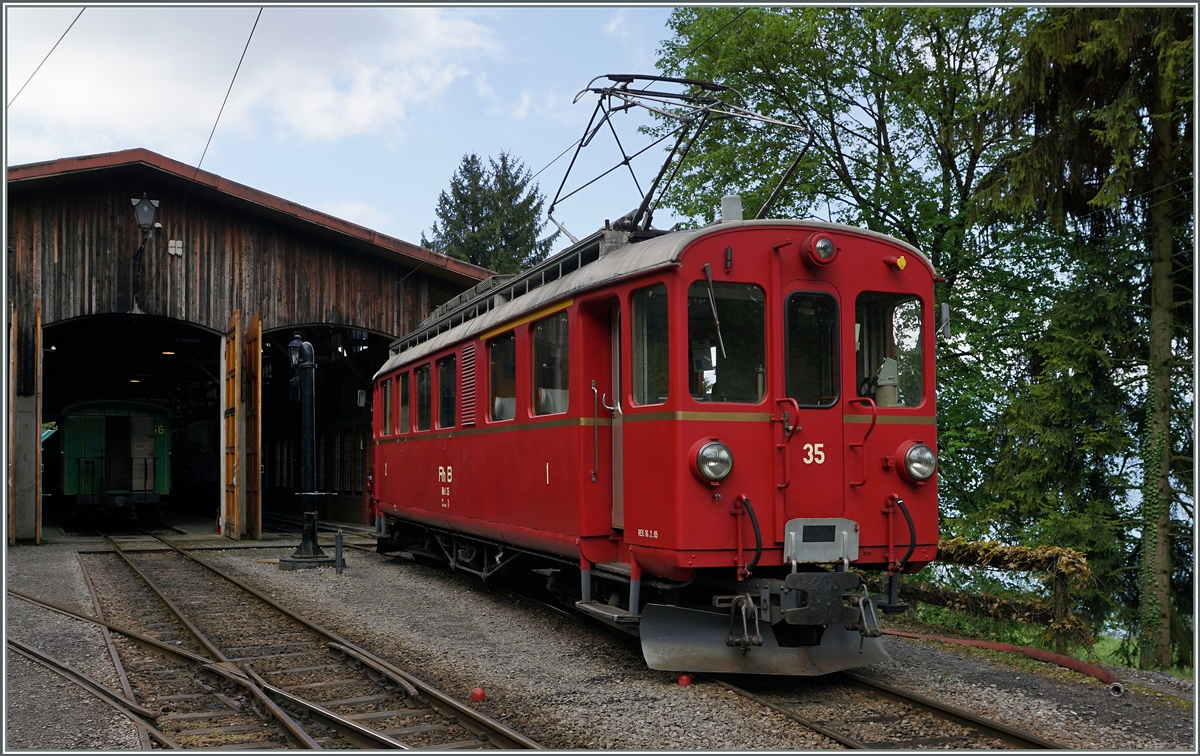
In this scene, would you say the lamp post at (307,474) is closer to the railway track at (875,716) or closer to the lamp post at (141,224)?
the lamp post at (141,224)

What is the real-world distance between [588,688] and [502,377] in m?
3.39

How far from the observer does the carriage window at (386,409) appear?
575 inches

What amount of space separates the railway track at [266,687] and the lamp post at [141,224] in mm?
8450

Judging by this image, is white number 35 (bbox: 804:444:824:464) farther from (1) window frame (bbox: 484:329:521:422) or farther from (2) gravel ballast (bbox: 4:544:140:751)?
(2) gravel ballast (bbox: 4:544:140:751)

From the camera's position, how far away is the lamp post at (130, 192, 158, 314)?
Answer: 58.2 ft

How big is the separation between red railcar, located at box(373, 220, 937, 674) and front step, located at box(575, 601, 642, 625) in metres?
Result: 0.03

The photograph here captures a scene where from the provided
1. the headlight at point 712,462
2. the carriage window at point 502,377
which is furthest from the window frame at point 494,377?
the headlight at point 712,462

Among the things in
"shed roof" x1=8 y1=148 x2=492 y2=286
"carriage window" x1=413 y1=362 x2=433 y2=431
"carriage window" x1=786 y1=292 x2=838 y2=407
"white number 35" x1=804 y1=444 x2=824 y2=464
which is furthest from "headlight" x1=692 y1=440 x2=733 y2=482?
"shed roof" x1=8 y1=148 x2=492 y2=286

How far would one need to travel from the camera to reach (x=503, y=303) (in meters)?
10.2

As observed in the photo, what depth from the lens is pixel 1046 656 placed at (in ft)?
24.8

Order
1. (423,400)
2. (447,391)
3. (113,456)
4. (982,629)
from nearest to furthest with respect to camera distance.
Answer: (982,629) → (447,391) → (423,400) → (113,456)

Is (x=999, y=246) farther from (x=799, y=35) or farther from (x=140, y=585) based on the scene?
(x=140, y=585)

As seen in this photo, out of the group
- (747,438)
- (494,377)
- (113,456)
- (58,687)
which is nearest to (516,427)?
(494,377)

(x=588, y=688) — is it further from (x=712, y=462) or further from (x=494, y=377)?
(x=494, y=377)
